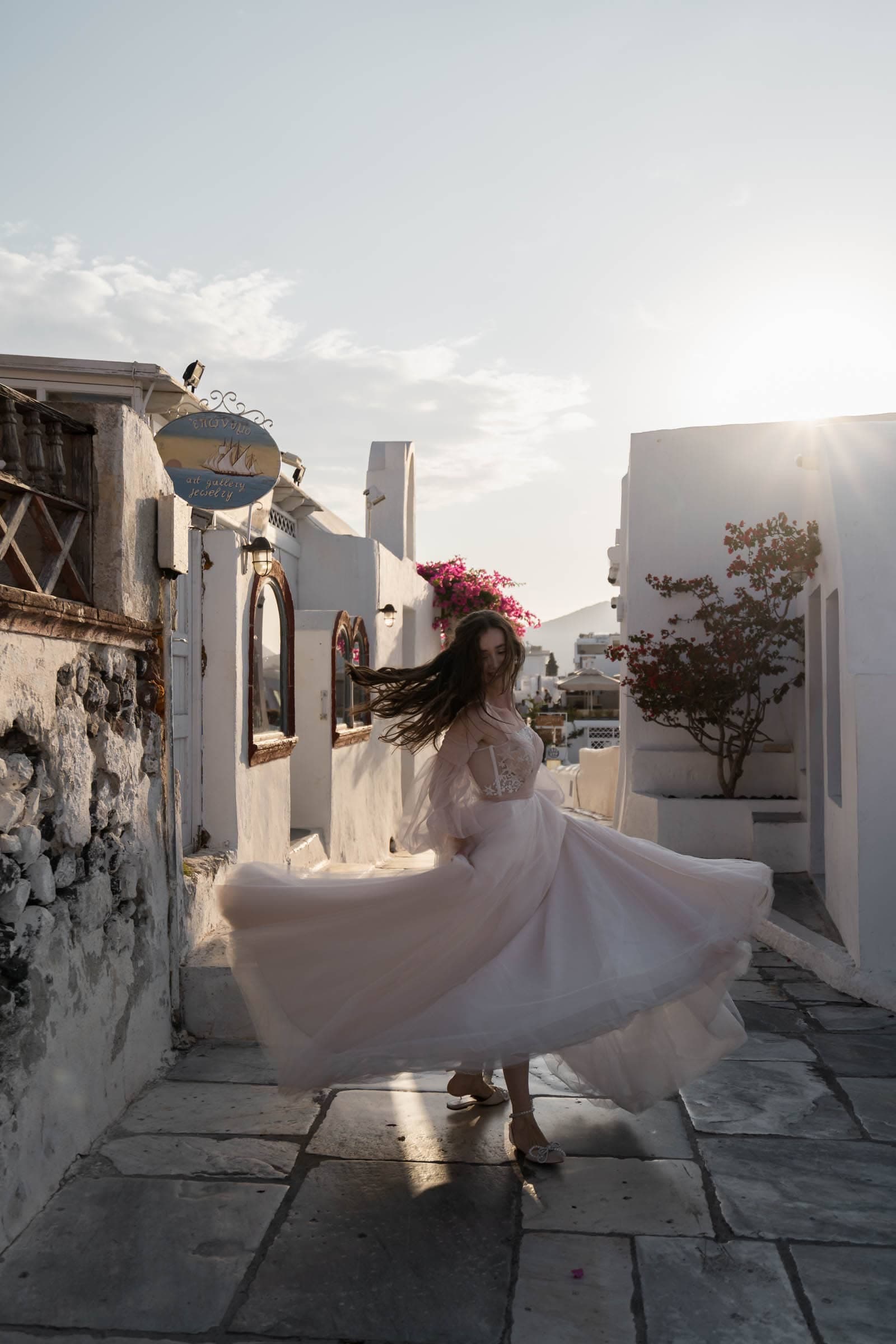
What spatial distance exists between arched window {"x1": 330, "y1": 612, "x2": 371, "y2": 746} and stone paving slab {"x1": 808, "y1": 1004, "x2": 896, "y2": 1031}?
16.1ft

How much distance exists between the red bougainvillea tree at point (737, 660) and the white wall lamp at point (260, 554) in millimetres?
4573

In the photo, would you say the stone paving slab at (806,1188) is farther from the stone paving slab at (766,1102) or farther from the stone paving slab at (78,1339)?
the stone paving slab at (78,1339)

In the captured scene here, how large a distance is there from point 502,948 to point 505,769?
0.65 m

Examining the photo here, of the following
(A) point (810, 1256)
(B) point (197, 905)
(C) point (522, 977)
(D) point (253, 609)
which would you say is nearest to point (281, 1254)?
(C) point (522, 977)

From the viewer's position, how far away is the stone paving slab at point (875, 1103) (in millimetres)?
4113

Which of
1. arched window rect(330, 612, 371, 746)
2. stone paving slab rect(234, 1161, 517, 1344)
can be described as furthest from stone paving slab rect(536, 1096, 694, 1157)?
arched window rect(330, 612, 371, 746)

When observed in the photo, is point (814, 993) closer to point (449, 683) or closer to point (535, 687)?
point (449, 683)

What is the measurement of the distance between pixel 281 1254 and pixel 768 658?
27.2 ft

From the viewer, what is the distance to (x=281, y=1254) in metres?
3.21

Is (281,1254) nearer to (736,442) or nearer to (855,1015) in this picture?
(855,1015)

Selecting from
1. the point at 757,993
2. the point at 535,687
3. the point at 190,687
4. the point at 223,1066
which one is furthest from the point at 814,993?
the point at 535,687

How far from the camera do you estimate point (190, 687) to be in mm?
6395

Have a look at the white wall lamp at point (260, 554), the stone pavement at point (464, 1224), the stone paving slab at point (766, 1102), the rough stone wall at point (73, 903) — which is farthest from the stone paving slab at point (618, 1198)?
the white wall lamp at point (260, 554)

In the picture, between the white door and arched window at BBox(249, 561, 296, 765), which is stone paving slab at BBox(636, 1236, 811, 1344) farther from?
arched window at BBox(249, 561, 296, 765)
